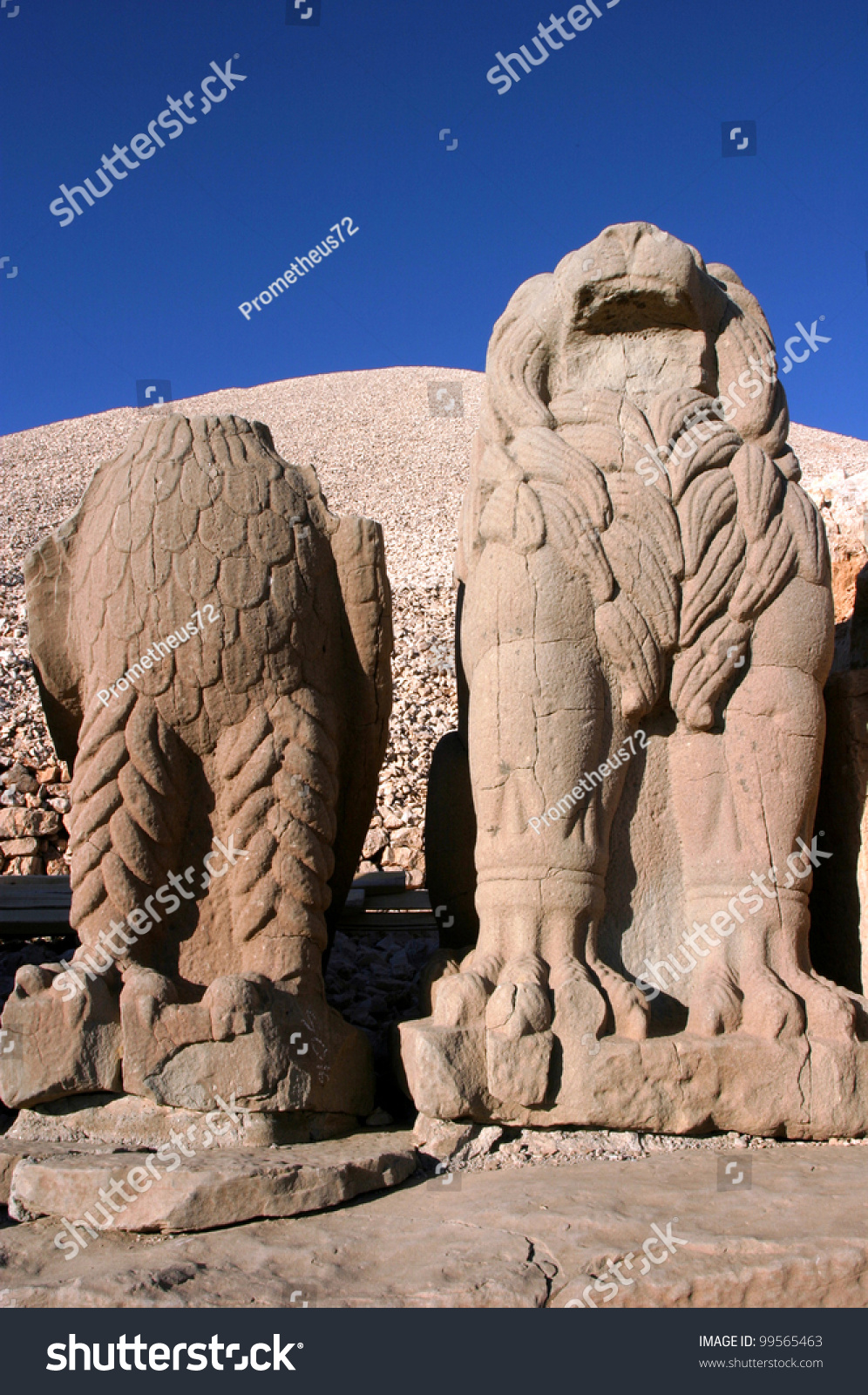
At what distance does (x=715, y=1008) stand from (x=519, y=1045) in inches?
19.2

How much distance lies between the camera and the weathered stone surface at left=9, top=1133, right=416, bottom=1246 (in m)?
2.06

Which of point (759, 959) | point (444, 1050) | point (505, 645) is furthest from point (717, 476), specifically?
point (444, 1050)

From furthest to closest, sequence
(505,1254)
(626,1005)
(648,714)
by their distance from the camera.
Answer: (648,714) → (626,1005) → (505,1254)

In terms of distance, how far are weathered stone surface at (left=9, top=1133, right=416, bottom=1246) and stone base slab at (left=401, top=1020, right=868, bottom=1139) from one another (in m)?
0.27

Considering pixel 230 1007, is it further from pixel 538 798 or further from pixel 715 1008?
pixel 715 1008

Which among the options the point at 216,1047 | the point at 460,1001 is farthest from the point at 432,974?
the point at 216,1047

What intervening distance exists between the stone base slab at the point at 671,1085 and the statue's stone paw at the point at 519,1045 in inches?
1.2

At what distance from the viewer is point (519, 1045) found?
7.84 ft

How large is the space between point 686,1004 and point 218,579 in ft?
5.13

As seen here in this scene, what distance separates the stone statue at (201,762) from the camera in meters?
2.38

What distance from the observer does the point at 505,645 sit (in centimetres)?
279

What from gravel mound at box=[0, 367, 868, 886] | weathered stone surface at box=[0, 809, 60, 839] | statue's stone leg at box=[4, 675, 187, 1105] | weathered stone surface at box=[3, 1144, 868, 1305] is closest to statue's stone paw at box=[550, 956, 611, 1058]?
weathered stone surface at box=[3, 1144, 868, 1305]

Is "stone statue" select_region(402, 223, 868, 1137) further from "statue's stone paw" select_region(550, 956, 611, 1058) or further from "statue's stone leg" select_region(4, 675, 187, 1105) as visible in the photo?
"statue's stone leg" select_region(4, 675, 187, 1105)
